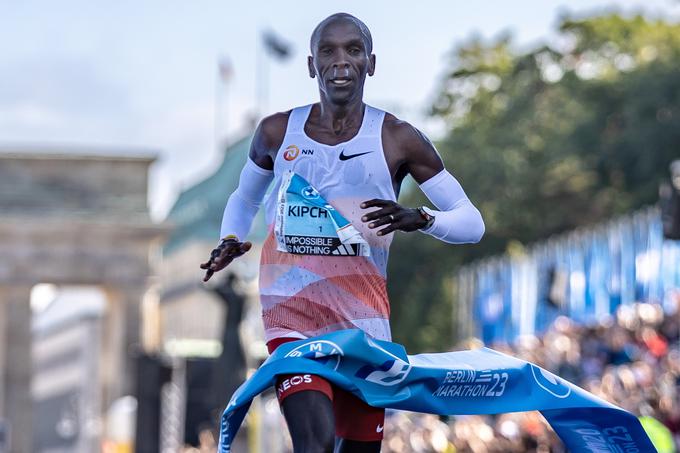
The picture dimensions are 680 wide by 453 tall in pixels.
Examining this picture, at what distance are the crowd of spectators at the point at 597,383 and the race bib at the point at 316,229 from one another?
743 centimetres

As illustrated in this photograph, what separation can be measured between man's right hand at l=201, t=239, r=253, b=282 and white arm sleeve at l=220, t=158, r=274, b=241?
11 cm

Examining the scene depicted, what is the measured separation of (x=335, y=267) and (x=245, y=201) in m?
0.68

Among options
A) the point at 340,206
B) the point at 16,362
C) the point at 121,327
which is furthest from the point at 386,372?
the point at 16,362

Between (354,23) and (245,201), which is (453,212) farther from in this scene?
(245,201)

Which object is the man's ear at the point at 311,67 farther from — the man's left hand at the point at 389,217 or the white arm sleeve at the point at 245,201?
the man's left hand at the point at 389,217

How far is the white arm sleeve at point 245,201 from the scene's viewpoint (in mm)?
8539

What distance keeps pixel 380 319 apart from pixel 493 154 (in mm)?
51183

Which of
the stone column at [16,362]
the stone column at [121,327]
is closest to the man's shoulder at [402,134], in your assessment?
the stone column at [121,327]

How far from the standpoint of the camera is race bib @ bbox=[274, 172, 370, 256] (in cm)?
811

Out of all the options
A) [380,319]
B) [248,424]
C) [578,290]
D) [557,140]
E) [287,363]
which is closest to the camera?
[287,363]

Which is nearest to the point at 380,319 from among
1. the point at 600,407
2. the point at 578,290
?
the point at 600,407

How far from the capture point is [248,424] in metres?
29.4

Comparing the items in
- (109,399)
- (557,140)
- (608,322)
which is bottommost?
(109,399)

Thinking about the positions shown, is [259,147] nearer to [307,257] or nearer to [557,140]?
[307,257]
